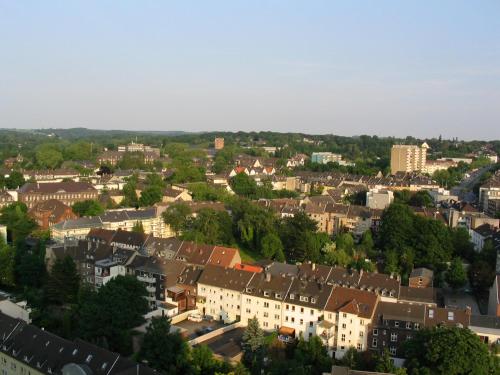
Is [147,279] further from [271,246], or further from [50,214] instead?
[50,214]

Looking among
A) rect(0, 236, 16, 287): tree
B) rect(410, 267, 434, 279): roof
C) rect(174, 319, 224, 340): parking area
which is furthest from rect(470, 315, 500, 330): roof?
rect(0, 236, 16, 287): tree

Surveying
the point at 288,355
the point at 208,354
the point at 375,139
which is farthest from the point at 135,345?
the point at 375,139

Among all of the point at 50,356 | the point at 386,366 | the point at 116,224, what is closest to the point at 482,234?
the point at 386,366

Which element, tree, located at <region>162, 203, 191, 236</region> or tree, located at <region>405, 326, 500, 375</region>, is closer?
tree, located at <region>405, 326, 500, 375</region>

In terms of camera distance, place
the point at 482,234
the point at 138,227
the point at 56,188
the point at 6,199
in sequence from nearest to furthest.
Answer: the point at 482,234 → the point at 138,227 → the point at 6,199 → the point at 56,188

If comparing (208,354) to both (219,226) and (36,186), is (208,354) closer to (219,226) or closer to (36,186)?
(219,226)

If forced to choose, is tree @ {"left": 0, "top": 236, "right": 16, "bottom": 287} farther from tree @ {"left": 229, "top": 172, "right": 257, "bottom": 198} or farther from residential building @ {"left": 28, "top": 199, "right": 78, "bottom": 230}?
tree @ {"left": 229, "top": 172, "right": 257, "bottom": 198}
